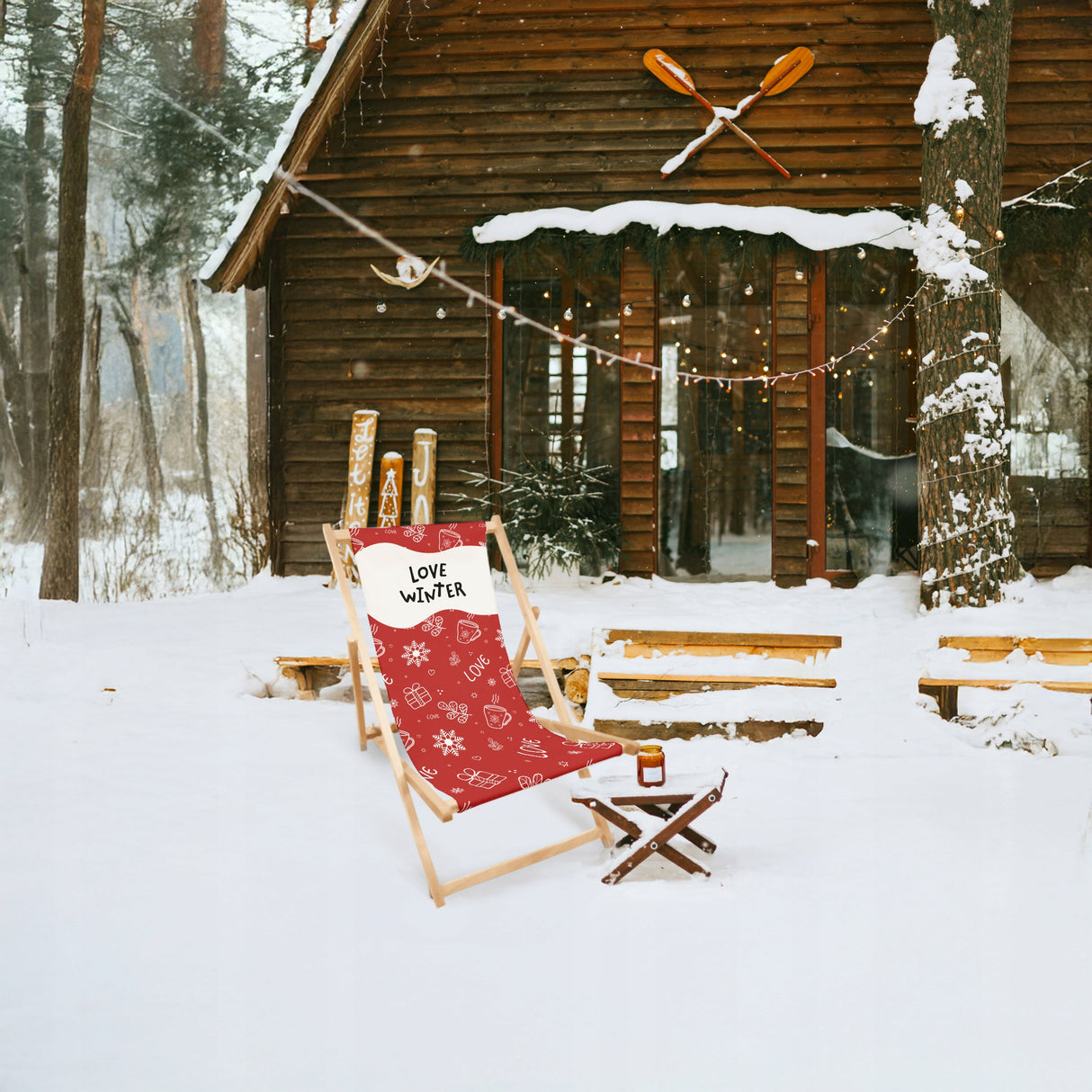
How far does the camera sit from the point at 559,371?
705 centimetres

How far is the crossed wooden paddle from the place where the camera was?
21.7 feet

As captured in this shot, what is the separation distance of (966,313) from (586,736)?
141 inches

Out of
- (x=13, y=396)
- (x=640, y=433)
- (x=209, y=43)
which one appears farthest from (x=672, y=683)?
(x=13, y=396)

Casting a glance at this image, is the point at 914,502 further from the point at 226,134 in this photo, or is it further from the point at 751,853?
the point at 226,134

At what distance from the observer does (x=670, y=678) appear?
414 centimetres

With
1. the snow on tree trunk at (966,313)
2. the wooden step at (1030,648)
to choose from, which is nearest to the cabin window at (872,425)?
the snow on tree trunk at (966,313)

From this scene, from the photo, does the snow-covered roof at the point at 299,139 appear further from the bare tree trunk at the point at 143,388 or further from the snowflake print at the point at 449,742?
the bare tree trunk at the point at 143,388

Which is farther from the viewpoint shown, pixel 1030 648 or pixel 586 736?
pixel 1030 648

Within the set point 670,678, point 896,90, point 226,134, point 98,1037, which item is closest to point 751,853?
point 670,678

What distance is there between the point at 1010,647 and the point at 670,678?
1.50 meters

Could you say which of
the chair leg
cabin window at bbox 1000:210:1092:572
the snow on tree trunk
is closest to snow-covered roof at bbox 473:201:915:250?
cabin window at bbox 1000:210:1092:572

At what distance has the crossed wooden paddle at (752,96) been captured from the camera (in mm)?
6605

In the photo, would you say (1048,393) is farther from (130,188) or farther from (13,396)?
(13,396)

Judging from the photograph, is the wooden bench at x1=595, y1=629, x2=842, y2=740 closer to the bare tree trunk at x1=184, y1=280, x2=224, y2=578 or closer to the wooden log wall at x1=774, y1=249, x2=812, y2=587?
the wooden log wall at x1=774, y1=249, x2=812, y2=587
